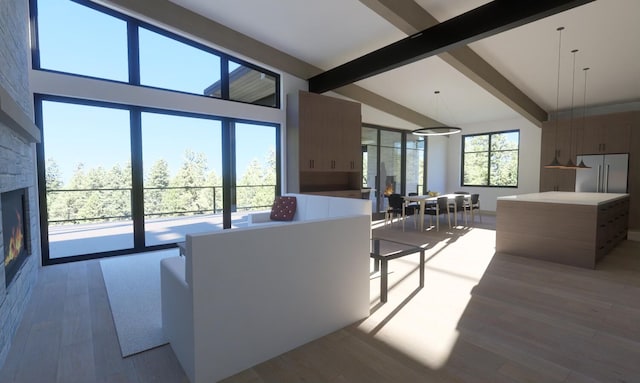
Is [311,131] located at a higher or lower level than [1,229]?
higher

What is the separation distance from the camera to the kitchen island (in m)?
3.88

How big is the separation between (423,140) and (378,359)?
8444 millimetres

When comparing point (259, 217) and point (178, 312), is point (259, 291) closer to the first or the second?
point (178, 312)

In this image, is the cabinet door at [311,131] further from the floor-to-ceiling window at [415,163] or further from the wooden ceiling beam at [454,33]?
the floor-to-ceiling window at [415,163]

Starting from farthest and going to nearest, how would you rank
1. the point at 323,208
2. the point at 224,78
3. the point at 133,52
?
the point at 224,78
the point at 133,52
the point at 323,208

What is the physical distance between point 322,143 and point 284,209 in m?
2.06

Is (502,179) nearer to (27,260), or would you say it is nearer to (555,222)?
(555,222)

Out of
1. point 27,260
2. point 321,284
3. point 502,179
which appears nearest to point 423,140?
point 502,179

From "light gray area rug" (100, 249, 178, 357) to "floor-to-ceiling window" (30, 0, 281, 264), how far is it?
609 millimetres

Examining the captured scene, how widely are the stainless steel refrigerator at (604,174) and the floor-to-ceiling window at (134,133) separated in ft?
23.0

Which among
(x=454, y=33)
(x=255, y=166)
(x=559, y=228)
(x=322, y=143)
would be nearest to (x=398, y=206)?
(x=322, y=143)

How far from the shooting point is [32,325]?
245 cm

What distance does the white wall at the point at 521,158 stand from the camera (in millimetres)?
8203

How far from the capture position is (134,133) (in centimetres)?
459
